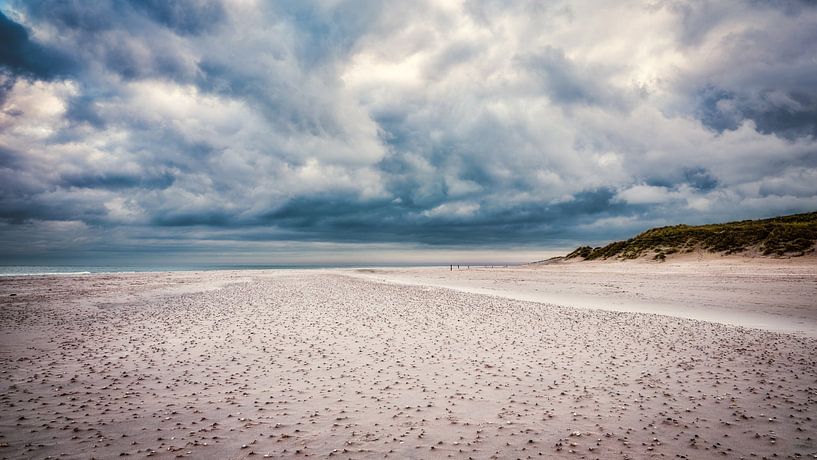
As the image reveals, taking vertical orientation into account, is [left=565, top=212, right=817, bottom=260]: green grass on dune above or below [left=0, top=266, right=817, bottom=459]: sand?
above

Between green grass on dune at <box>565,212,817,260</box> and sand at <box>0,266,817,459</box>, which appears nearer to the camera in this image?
sand at <box>0,266,817,459</box>

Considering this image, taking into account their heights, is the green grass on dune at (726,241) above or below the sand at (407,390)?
above

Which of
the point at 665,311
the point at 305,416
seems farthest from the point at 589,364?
the point at 665,311

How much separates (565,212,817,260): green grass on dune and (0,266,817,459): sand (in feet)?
166

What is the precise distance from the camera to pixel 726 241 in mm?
61000

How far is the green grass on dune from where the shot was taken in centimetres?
5256

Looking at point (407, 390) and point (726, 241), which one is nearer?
point (407, 390)

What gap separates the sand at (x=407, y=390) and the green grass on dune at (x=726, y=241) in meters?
50.7

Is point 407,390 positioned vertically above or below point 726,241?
below

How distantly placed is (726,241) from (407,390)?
7098cm

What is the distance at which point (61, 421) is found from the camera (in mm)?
7770

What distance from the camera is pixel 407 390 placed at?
977 centimetres

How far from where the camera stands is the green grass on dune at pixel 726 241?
5256 cm

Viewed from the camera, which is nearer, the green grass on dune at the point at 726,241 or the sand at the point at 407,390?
the sand at the point at 407,390
